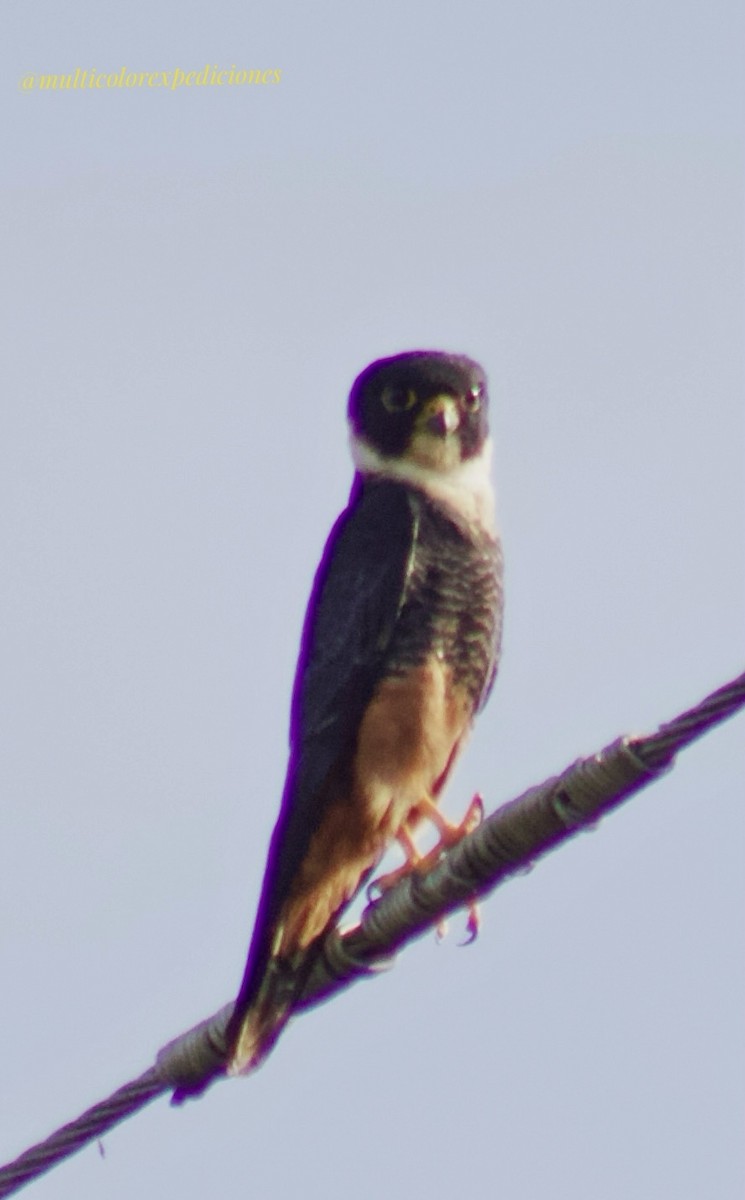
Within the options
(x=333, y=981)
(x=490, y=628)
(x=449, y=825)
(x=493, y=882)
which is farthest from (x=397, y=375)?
(x=493, y=882)

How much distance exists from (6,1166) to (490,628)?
2.20 metres

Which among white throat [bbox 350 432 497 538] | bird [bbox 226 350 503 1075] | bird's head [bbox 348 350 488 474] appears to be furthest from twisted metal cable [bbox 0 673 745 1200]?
bird's head [bbox 348 350 488 474]

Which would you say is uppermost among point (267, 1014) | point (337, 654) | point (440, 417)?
point (440, 417)

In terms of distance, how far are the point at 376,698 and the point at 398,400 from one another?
1294mm

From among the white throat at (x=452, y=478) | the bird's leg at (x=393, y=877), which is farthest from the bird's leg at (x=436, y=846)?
the white throat at (x=452, y=478)

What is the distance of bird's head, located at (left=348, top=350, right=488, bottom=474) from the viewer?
19.9 feet

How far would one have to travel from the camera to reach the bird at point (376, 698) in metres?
5.03

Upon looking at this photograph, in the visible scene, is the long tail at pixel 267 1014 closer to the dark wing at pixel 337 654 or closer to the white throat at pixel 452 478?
the dark wing at pixel 337 654

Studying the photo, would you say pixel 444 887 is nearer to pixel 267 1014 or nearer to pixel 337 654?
pixel 267 1014

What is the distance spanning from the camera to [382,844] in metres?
5.32

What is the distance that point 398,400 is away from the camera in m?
6.21

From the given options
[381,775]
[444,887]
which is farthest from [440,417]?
[444,887]

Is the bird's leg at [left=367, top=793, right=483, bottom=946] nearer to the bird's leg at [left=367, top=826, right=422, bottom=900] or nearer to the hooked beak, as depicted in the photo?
the bird's leg at [left=367, top=826, right=422, bottom=900]

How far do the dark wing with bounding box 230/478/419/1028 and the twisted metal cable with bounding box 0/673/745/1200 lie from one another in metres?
0.35
